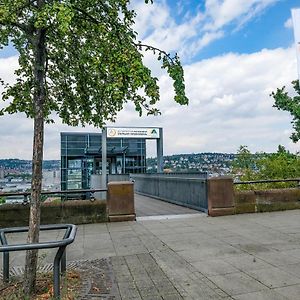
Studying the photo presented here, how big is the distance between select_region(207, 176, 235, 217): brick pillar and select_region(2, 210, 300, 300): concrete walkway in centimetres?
70

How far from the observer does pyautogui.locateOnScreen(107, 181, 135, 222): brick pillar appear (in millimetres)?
9242

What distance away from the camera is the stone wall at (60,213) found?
8672 millimetres

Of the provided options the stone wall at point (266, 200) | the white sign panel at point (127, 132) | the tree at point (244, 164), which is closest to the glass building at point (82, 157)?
the white sign panel at point (127, 132)

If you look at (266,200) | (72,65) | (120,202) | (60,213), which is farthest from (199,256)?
(266,200)

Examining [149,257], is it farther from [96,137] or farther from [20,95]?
[96,137]

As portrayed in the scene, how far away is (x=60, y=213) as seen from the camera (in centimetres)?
901

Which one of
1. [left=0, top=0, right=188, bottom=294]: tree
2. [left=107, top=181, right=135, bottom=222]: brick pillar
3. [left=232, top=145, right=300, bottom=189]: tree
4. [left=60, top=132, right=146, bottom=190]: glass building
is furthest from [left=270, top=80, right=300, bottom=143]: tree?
[left=60, top=132, right=146, bottom=190]: glass building

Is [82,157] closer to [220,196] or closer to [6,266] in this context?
[220,196]

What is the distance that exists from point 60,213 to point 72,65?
16.4ft

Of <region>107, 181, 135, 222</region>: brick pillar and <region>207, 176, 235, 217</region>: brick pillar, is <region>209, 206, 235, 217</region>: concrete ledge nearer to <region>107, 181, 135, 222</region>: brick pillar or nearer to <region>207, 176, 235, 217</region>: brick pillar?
<region>207, 176, 235, 217</region>: brick pillar

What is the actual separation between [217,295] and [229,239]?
2.92 metres

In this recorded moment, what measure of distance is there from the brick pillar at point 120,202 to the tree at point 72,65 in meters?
3.99

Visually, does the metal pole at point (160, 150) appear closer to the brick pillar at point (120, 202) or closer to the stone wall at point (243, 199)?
the stone wall at point (243, 199)

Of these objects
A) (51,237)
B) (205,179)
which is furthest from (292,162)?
(51,237)
